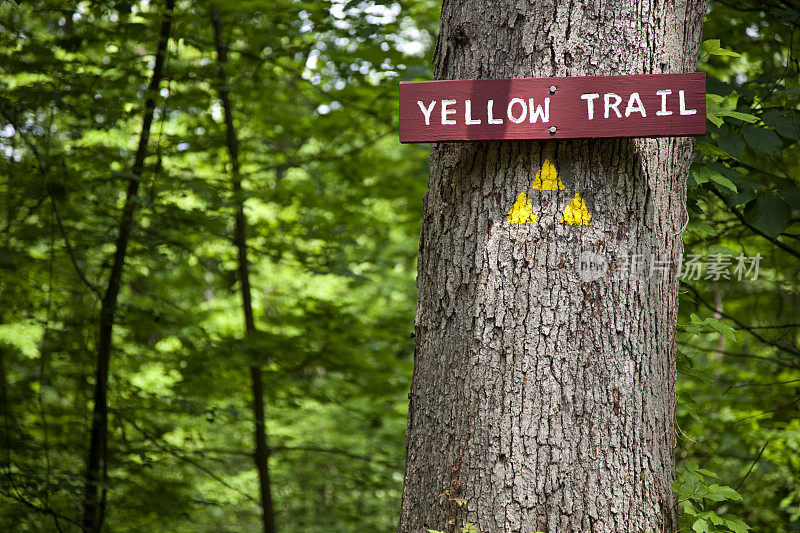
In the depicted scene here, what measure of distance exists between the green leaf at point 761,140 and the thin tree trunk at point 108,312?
2789 millimetres

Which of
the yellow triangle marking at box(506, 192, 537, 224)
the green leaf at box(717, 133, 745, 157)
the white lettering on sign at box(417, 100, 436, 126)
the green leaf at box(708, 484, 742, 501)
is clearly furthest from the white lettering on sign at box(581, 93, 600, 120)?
the green leaf at box(708, 484, 742, 501)

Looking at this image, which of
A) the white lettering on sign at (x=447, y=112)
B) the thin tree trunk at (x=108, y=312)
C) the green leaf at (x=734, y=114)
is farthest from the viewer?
the thin tree trunk at (x=108, y=312)

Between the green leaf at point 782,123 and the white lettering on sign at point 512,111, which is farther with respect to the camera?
the green leaf at point 782,123

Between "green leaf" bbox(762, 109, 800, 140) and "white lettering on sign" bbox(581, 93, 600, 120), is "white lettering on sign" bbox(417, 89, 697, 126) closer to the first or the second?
"white lettering on sign" bbox(581, 93, 600, 120)

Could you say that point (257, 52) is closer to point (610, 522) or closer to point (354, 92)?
point (354, 92)

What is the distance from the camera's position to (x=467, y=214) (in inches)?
62.9

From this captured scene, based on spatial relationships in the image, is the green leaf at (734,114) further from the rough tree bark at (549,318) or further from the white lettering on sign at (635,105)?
the white lettering on sign at (635,105)

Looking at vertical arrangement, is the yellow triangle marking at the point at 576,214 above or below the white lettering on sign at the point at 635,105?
below

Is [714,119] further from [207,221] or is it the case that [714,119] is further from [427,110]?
[207,221]

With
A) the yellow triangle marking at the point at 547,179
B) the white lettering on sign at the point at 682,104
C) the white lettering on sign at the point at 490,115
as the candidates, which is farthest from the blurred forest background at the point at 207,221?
the white lettering on sign at the point at 490,115

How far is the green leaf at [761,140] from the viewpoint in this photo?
7.40 ft

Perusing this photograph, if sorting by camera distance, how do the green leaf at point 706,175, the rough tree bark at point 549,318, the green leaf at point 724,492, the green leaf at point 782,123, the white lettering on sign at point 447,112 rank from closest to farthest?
the rough tree bark at point 549,318 < the white lettering on sign at point 447,112 < the green leaf at point 724,492 < the green leaf at point 706,175 < the green leaf at point 782,123

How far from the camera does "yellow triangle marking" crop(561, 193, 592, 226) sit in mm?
1521

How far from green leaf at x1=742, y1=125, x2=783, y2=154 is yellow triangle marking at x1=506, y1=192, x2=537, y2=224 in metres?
1.22
